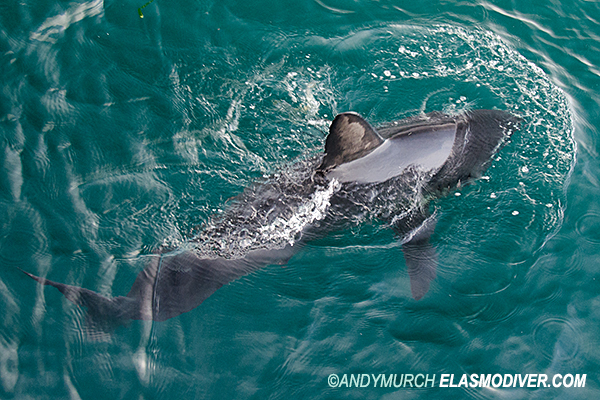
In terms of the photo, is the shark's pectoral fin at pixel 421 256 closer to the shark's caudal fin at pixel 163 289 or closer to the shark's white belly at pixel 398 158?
the shark's white belly at pixel 398 158

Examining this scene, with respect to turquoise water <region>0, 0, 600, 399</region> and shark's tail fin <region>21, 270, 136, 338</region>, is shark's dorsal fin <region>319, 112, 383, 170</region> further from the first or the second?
shark's tail fin <region>21, 270, 136, 338</region>

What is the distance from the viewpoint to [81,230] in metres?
4.74

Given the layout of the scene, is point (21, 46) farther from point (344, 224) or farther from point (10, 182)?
point (344, 224)

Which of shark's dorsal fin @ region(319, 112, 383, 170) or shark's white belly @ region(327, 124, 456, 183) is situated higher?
shark's dorsal fin @ region(319, 112, 383, 170)

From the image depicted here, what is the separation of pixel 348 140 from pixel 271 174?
1033 mm

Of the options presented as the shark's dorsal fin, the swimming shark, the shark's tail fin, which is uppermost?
the shark's dorsal fin

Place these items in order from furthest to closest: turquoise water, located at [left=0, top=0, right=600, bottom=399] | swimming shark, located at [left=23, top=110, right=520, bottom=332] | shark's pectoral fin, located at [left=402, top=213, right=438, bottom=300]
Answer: shark's pectoral fin, located at [left=402, top=213, right=438, bottom=300] < swimming shark, located at [left=23, top=110, right=520, bottom=332] < turquoise water, located at [left=0, top=0, right=600, bottom=399]

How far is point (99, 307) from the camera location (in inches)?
171

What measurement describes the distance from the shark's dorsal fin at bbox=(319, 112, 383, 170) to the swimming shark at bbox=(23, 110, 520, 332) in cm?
1

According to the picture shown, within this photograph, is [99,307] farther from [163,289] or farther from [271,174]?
[271,174]

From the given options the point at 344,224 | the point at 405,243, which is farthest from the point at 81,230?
the point at 405,243

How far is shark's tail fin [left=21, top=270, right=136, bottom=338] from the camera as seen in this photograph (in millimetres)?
4305

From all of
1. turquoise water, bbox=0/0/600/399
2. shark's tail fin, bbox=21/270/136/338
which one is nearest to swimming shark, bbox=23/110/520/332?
shark's tail fin, bbox=21/270/136/338

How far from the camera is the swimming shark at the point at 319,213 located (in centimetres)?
445
